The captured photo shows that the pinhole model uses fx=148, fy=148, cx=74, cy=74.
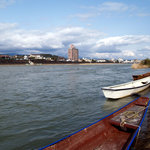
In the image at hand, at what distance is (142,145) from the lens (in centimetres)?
648

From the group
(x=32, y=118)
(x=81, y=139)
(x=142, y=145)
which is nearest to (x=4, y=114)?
(x=32, y=118)

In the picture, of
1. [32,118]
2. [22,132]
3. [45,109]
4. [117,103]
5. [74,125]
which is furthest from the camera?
[117,103]

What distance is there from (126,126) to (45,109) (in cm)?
804

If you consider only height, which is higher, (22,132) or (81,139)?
(81,139)

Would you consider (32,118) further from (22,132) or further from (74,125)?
(74,125)

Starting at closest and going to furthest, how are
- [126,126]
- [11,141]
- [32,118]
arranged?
[126,126] < [11,141] < [32,118]

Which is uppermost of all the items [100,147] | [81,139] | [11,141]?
[81,139]

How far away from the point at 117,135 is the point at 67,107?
7.12 metres

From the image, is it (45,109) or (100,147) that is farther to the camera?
(45,109)

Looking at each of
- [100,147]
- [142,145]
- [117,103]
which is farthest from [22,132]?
[117,103]

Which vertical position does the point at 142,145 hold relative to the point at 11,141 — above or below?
above

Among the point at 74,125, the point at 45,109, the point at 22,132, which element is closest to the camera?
the point at 22,132

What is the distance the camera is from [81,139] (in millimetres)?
6211

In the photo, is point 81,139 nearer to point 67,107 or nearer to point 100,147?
point 100,147
